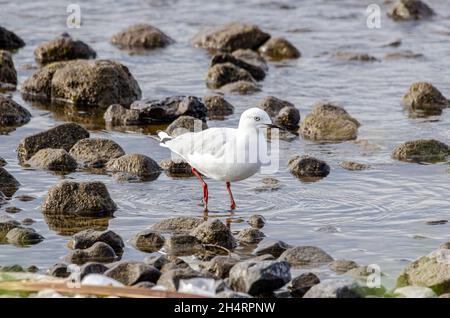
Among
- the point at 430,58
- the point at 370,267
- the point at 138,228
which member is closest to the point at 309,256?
the point at 370,267

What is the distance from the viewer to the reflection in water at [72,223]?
11312 mm

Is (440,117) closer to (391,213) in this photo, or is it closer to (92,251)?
(391,213)

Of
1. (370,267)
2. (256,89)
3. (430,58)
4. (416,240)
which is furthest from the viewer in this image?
(430,58)

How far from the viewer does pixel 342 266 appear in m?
10.1


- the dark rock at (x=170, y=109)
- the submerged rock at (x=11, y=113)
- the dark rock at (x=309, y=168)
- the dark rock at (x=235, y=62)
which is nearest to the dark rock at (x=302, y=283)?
the dark rock at (x=309, y=168)

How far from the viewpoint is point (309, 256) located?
33.6 ft

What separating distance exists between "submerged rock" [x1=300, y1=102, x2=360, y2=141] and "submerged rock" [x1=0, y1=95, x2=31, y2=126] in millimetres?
4355

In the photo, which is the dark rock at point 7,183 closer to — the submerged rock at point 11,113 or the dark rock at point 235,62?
the submerged rock at point 11,113

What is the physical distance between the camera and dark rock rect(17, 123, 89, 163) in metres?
14.1

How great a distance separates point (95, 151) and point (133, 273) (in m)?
4.75

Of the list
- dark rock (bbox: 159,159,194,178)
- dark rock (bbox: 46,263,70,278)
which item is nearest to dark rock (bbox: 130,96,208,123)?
dark rock (bbox: 159,159,194,178)

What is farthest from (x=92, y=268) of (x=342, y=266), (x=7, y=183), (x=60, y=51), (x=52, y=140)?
(x=60, y=51)

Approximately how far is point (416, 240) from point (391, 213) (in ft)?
3.12
